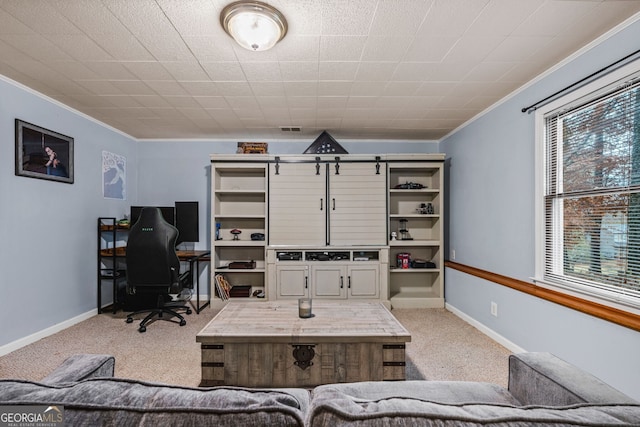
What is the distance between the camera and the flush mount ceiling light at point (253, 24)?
1.77m

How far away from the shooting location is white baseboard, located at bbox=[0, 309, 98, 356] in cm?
273

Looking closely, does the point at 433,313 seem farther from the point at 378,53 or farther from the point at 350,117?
the point at 378,53

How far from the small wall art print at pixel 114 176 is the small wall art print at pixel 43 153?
58cm

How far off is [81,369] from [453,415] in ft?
4.47

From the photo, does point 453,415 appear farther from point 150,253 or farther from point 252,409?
point 150,253

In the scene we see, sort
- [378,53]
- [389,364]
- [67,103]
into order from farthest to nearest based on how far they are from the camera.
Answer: [67,103]
[378,53]
[389,364]

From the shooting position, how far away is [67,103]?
130 inches

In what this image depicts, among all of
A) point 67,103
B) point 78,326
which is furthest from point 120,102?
→ point 78,326

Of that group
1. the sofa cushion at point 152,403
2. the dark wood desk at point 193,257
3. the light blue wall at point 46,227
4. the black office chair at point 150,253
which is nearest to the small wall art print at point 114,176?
the light blue wall at point 46,227

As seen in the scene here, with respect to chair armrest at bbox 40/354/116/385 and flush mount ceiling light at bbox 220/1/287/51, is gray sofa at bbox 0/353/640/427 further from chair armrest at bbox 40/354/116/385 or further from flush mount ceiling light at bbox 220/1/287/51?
flush mount ceiling light at bbox 220/1/287/51

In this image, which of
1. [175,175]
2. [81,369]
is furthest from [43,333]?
[81,369]

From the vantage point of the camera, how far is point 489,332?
10.6 ft

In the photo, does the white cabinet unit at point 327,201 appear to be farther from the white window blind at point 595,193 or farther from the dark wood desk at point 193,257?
the white window blind at point 595,193

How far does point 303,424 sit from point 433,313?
384cm
